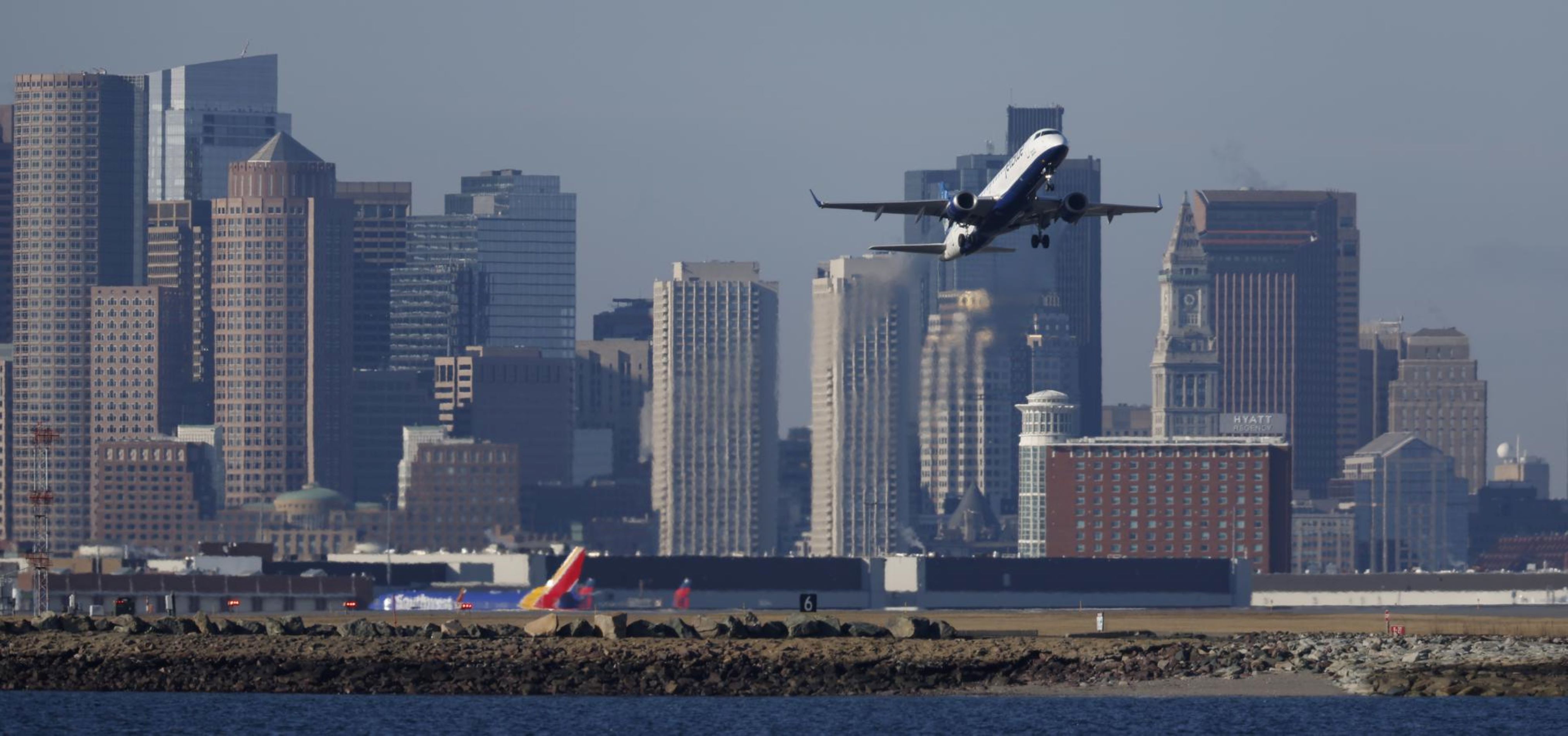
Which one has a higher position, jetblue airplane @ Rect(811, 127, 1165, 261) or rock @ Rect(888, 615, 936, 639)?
jetblue airplane @ Rect(811, 127, 1165, 261)

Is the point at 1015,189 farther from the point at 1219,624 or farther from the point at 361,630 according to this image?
the point at 1219,624

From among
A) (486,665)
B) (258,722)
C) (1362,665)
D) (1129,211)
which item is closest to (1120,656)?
(1362,665)

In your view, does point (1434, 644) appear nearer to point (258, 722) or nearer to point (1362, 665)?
point (1362, 665)

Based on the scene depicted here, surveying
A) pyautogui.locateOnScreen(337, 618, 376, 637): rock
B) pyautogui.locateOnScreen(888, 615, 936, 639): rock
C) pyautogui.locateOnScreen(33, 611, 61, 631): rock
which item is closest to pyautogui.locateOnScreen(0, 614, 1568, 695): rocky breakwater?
pyautogui.locateOnScreen(888, 615, 936, 639): rock

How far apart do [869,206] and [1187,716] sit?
2814cm

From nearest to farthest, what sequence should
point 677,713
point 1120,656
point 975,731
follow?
point 975,731 → point 677,713 → point 1120,656

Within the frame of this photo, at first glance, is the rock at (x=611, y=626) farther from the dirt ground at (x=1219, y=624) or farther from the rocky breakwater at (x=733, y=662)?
the dirt ground at (x=1219, y=624)

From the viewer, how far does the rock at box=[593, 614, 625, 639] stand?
138m

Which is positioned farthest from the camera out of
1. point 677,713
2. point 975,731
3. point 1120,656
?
point 1120,656

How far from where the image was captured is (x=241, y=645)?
136m

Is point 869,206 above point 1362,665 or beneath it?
above

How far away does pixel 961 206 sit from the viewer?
129875mm

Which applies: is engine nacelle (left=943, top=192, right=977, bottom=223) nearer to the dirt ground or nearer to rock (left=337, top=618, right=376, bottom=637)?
the dirt ground

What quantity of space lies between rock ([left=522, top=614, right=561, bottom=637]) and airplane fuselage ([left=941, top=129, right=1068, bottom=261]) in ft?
85.4
